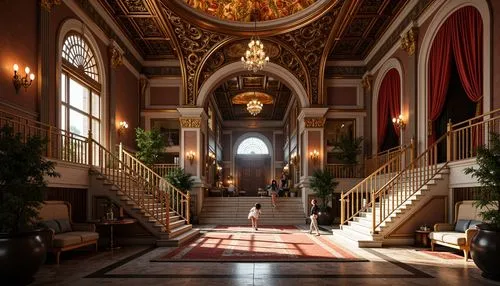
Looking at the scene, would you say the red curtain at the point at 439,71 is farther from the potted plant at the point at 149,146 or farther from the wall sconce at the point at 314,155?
the potted plant at the point at 149,146

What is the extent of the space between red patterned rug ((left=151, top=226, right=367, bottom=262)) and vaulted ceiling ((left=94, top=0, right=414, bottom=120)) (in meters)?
7.90

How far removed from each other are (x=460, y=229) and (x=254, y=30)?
11346 millimetres

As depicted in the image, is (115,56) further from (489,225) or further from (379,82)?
(489,225)

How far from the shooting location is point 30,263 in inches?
263

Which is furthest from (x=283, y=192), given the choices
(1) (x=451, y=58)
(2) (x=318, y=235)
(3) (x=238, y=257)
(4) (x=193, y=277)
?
(4) (x=193, y=277)

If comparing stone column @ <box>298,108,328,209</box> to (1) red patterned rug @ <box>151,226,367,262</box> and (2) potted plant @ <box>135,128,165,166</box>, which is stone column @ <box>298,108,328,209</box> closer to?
(1) red patterned rug @ <box>151,226,367,262</box>

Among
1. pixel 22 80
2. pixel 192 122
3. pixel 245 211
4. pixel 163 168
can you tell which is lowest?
pixel 245 211

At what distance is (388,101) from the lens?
1762cm

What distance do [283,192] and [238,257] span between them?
639 inches

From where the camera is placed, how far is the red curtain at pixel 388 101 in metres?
16.5

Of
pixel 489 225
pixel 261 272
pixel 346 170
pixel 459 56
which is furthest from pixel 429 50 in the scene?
pixel 261 272

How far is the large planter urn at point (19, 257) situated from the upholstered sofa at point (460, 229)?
7667mm

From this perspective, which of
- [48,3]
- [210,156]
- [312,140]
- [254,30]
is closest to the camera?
[48,3]

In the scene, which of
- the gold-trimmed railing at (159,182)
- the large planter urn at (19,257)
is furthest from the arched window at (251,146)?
the large planter urn at (19,257)
